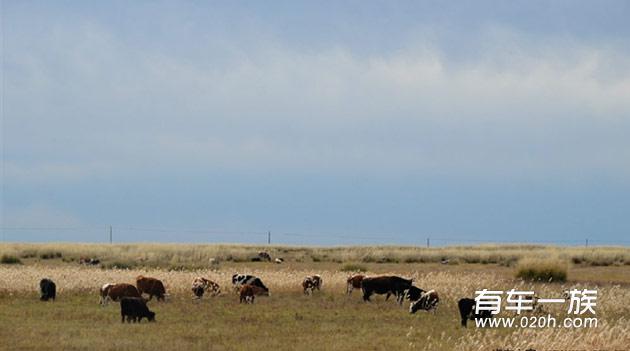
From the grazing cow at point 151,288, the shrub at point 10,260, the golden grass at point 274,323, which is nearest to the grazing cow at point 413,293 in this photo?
the golden grass at point 274,323

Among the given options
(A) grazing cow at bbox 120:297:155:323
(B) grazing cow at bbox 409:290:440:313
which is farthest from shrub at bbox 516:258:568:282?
(A) grazing cow at bbox 120:297:155:323

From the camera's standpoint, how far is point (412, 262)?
55.4 meters

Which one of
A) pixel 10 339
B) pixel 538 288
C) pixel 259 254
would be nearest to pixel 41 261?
pixel 259 254

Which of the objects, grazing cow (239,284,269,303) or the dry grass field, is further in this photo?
grazing cow (239,284,269,303)

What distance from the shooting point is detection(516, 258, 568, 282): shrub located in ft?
121

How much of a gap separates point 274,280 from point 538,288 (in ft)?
32.7

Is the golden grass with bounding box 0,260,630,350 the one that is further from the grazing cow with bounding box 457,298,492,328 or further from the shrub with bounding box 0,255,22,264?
the shrub with bounding box 0,255,22,264

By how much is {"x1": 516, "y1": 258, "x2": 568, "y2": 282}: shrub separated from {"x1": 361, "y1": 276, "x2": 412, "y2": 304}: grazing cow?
1164 centimetres

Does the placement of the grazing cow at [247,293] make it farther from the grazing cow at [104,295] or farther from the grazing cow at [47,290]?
the grazing cow at [47,290]

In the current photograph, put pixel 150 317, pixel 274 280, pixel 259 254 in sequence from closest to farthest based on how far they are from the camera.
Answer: pixel 150 317
pixel 274 280
pixel 259 254

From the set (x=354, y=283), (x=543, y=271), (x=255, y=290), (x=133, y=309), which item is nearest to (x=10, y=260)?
(x=255, y=290)

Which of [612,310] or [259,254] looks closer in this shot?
[612,310]

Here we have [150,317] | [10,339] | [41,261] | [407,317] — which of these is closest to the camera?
[10,339]

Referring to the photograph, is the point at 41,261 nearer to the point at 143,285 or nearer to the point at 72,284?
the point at 72,284
